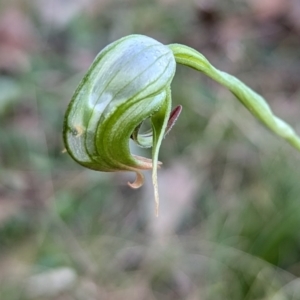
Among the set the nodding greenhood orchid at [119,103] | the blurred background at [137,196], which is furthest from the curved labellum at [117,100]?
the blurred background at [137,196]

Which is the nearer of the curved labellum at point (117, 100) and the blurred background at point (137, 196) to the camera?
the curved labellum at point (117, 100)

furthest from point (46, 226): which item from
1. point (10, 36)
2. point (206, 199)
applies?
point (10, 36)

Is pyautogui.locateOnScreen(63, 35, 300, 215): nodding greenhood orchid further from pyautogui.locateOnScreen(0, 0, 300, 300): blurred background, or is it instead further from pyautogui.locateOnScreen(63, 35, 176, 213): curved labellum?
pyautogui.locateOnScreen(0, 0, 300, 300): blurred background

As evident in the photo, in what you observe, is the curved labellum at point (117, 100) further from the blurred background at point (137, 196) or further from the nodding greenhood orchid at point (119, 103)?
the blurred background at point (137, 196)

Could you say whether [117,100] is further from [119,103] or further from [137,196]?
[137,196]

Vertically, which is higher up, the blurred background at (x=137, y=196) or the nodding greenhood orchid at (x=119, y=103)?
the nodding greenhood orchid at (x=119, y=103)

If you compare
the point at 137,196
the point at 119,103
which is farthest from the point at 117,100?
the point at 137,196

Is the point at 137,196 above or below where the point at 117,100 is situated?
below
